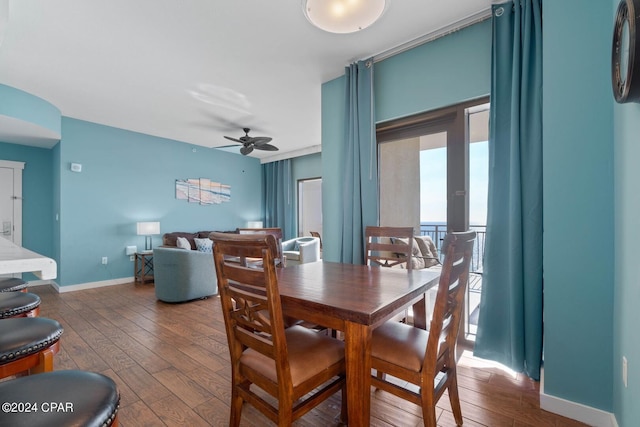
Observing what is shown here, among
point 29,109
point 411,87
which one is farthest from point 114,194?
point 411,87

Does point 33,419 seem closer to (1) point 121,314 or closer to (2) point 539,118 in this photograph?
(2) point 539,118

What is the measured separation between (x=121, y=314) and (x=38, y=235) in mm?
2975

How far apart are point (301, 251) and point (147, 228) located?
9.22 feet

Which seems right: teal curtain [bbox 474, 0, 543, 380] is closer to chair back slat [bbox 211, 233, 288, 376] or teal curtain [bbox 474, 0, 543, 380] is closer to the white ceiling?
the white ceiling

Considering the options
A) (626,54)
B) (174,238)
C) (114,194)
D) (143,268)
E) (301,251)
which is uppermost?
(626,54)

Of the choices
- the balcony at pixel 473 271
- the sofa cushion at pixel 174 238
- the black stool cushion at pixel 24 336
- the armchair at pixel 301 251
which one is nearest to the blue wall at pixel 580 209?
the balcony at pixel 473 271

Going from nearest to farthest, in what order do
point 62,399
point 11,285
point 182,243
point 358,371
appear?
1. point 62,399
2. point 358,371
3. point 11,285
4. point 182,243

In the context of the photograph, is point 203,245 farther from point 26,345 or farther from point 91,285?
point 26,345

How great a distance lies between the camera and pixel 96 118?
451 cm

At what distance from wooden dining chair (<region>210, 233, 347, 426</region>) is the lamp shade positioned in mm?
4518

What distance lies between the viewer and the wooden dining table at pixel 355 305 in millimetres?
1169

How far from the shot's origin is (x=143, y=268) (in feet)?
16.2

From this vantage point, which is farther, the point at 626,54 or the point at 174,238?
the point at 174,238

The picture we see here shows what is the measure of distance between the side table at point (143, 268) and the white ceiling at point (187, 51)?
2391 mm
